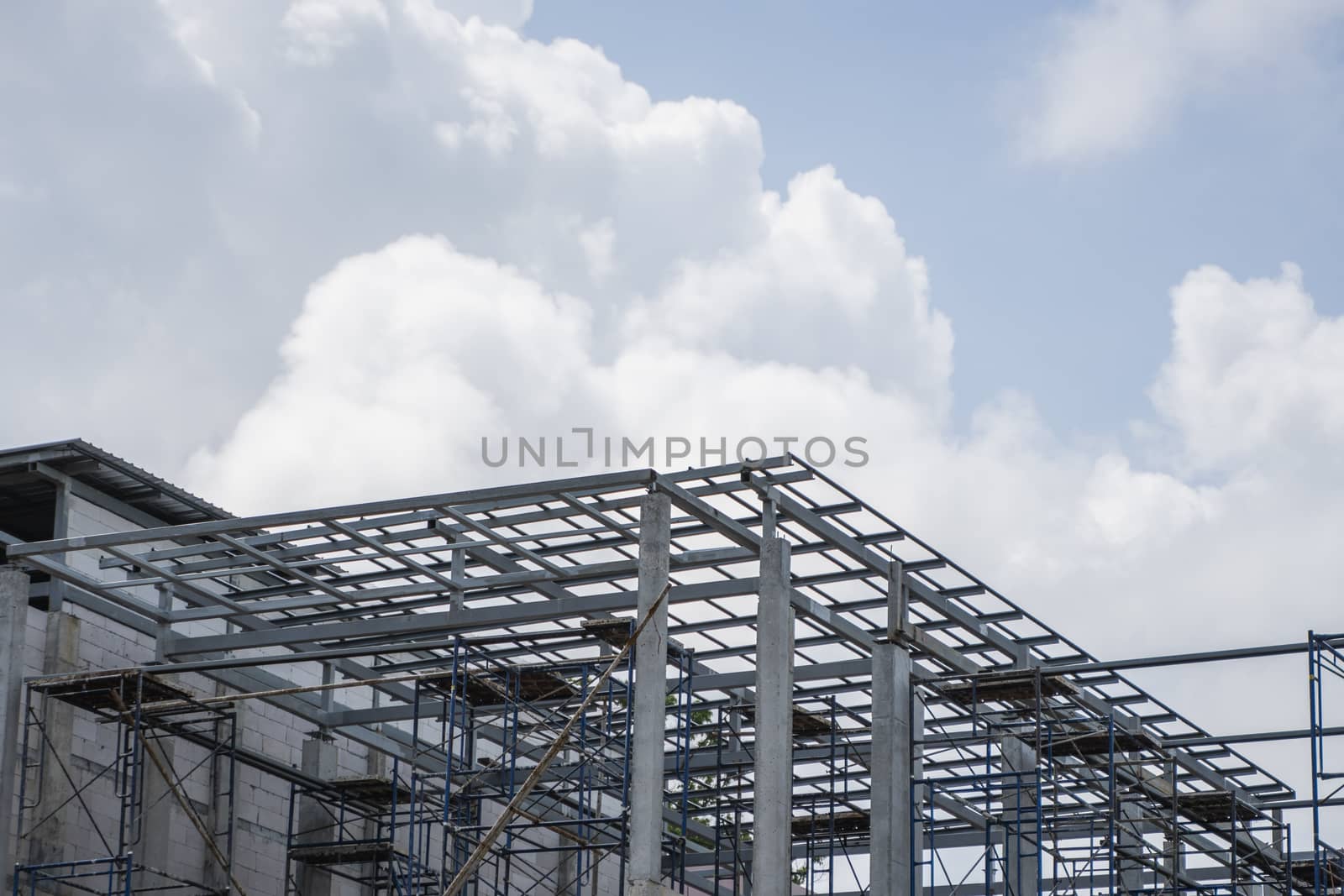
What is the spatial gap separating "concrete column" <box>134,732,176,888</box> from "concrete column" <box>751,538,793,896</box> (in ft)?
27.0

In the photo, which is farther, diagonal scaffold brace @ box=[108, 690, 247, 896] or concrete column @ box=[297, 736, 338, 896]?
concrete column @ box=[297, 736, 338, 896]

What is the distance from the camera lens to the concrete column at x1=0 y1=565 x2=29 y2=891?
23.5m

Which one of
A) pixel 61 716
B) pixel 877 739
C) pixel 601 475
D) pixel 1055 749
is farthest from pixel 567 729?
pixel 1055 749

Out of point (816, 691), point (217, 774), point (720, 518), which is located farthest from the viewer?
point (816, 691)

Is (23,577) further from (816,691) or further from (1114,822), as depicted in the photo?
(1114,822)

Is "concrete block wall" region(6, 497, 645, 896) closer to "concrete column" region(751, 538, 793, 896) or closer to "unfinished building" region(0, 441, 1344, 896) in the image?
"unfinished building" region(0, 441, 1344, 896)

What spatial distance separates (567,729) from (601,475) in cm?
290

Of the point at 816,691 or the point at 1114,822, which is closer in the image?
the point at 1114,822

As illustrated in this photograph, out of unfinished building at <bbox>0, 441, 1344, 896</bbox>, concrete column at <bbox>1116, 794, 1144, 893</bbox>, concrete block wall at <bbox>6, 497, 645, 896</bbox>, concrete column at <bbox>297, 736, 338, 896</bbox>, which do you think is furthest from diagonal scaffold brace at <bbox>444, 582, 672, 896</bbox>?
concrete column at <bbox>1116, 794, 1144, 893</bbox>

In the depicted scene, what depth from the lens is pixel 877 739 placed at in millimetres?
25062

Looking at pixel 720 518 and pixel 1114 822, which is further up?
→ pixel 720 518

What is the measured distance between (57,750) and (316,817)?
520 centimetres

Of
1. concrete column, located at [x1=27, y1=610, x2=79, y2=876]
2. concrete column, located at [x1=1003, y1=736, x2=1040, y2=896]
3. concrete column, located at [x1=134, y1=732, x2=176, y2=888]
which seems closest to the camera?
concrete column, located at [x1=27, y1=610, x2=79, y2=876]

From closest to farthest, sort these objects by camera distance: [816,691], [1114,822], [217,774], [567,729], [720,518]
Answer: [567,729] → [720,518] → [1114,822] → [217,774] → [816,691]
